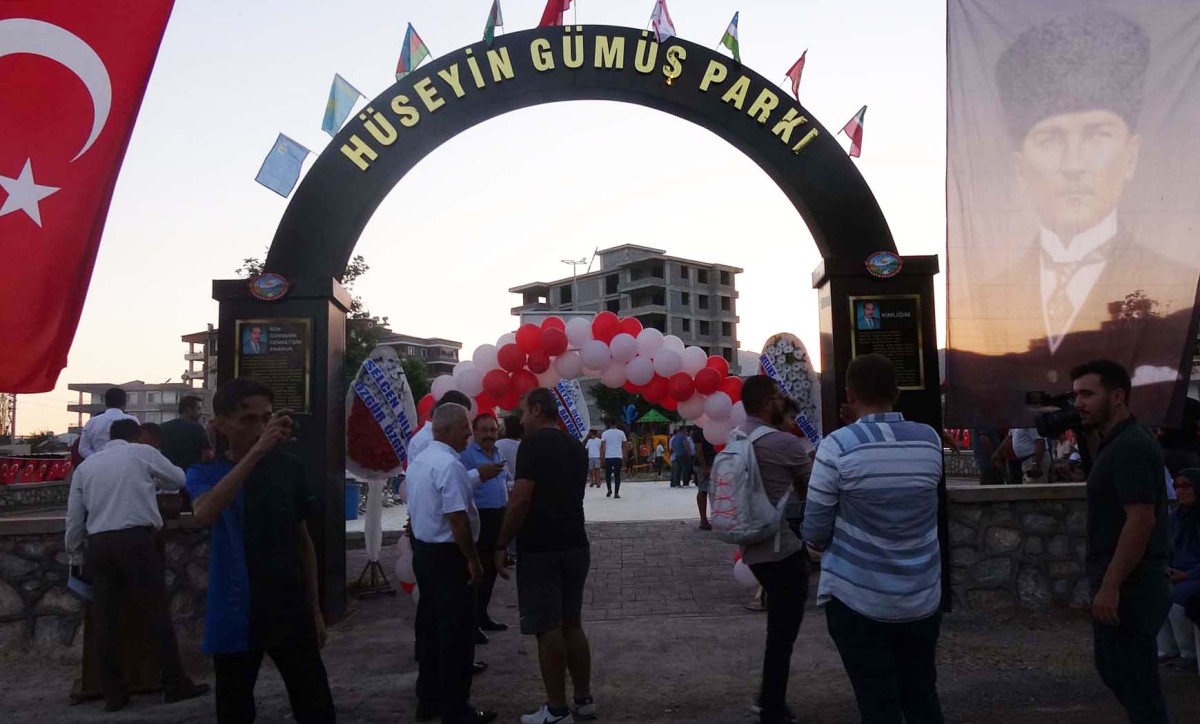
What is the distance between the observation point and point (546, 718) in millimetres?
5098

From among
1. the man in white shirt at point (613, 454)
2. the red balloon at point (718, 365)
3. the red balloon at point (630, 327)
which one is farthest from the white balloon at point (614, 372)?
the man in white shirt at point (613, 454)

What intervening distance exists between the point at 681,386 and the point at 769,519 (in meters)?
5.68

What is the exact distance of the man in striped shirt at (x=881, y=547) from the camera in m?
3.49

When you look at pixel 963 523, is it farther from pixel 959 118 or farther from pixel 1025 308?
pixel 959 118

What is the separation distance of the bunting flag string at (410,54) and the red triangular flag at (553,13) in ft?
3.62

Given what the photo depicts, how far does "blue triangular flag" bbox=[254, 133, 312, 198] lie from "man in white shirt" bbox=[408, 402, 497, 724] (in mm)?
3536

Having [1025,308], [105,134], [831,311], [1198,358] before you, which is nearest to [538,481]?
[105,134]

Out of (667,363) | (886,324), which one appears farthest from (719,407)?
(886,324)

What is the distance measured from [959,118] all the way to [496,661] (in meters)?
5.54

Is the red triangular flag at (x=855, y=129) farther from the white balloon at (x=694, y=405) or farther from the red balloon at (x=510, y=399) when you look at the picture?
the red balloon at (x=510, y=399)

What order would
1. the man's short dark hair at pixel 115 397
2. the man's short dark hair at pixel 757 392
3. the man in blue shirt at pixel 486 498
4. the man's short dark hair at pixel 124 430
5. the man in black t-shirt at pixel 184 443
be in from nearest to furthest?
the man's short dark hair at pixel 757 392 < the man's short dark hair at pixel 124 430 < the man in blue shirt at pixel 486 498 < the man in black t-shirt at pixel 184 443 < the man's short dark hair at pixel 115 397

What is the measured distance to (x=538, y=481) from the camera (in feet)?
17.0

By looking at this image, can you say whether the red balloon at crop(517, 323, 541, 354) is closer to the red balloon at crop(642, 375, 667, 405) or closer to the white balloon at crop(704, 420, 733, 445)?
the red balloon at crop(642, 375, 667, 405)

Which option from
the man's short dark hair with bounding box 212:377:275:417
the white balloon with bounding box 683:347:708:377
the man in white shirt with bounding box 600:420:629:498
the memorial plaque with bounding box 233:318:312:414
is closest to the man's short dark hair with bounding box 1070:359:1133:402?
the man's short dark hair with bounding box 212:377:275:417
